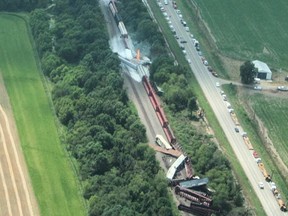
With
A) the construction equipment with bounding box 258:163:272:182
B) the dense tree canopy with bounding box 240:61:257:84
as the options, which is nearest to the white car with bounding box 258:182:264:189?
the construction equipment with bounding box 258:163:272:182

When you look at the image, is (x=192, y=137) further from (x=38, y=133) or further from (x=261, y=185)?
(x=38, y=133)

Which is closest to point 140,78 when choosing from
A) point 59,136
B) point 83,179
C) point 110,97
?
point 110,97

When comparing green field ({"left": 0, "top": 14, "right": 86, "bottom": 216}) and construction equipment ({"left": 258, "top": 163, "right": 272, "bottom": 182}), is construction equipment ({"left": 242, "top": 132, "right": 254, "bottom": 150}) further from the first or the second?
green field ({"left": 0, "top": 14, "right": 86, "bottom": 216})

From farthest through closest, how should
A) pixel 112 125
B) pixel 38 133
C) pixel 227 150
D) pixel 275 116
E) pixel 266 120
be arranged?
pixel 275 116
pixel 266 120
pixel 227 150
pixel 38 133
pixel 112 125

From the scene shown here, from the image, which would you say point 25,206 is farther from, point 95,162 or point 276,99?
point 276,99

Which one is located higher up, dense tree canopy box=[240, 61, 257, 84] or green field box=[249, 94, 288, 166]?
dense tree canopy box=[240, 61, 257, 84]

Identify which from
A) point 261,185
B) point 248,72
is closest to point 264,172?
point 261,185

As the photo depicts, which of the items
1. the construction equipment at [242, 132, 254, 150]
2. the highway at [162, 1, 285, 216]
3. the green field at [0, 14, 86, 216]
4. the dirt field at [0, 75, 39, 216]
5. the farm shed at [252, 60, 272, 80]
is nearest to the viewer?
the dirt field at [0, 75, 39, 216]
